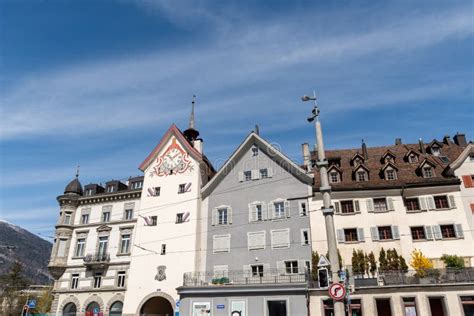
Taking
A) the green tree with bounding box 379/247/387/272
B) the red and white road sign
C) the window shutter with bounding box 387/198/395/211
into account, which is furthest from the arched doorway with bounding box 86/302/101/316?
the red and white road sign

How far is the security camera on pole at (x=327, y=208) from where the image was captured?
12870mm

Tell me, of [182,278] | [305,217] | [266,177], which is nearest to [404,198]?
[305,217]

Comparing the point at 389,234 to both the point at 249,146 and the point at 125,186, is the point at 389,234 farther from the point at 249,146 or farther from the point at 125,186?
the point at 125,186

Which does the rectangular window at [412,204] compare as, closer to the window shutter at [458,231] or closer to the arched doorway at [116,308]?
the window shutter at [458,231]

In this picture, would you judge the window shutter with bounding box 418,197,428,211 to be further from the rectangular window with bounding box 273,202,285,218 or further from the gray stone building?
the rectangular window with bounding box 273,202,285,218

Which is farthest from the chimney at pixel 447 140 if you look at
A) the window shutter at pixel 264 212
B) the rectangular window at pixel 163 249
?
the rectangular window at pixel 163 249

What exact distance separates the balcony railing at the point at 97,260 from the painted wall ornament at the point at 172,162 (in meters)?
10.8

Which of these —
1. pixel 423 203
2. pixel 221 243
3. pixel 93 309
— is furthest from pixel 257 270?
pixel 93 309

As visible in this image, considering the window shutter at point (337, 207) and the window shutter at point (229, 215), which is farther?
the window shutter at point (229, 215)

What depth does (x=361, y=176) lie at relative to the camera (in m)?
36.7

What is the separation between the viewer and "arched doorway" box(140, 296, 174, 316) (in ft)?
121

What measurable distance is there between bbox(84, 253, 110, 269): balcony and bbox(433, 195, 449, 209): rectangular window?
3493cm

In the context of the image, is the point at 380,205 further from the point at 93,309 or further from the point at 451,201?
the point at 93,309

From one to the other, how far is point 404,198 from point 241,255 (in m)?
17.1
